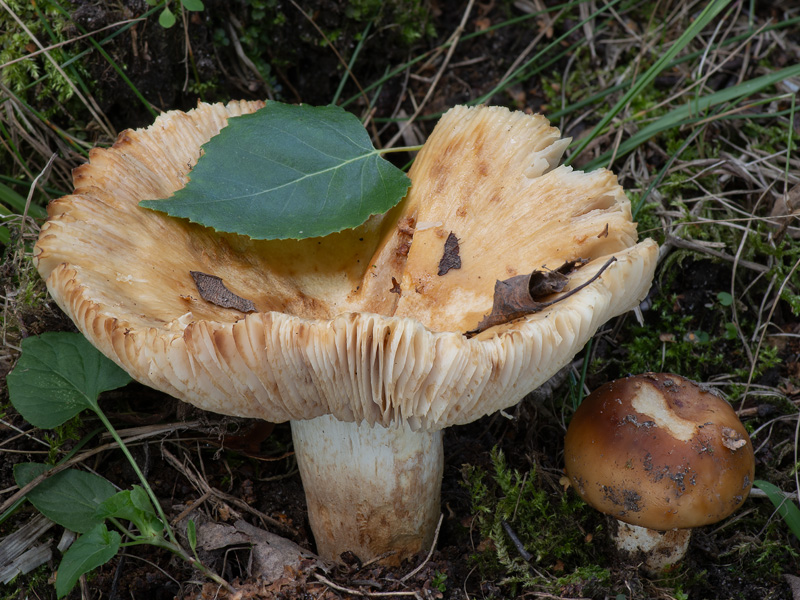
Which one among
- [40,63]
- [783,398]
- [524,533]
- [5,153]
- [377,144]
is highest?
[40,63]

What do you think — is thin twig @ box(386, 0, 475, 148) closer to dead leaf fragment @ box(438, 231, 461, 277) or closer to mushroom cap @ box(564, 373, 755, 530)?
dead leaf fragment @ box(438, 231, 461, 277)

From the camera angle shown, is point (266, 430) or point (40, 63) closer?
point (266, 430)

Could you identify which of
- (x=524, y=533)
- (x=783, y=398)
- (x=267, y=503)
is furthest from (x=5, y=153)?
(x=783, y=398)

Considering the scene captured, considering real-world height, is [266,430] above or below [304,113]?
below

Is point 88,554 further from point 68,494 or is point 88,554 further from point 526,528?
point 526,528

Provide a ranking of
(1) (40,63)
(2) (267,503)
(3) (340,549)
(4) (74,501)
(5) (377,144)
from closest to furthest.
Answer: (4) (74,501) < (3) (340,549) < (2) (267,503) < (1) (40,63) < (5) (377,144)

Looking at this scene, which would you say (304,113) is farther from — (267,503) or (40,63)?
(267,503)

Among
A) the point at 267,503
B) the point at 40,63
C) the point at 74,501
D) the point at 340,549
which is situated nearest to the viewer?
the point at 74,501
